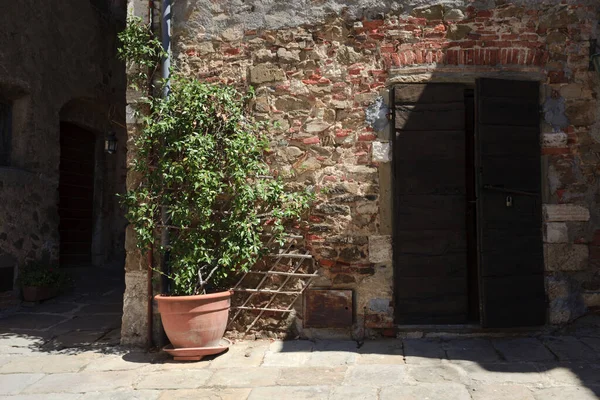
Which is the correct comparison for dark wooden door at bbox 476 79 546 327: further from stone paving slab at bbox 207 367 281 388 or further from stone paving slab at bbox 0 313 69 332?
stone paving slab at bbox 0 313 69 332

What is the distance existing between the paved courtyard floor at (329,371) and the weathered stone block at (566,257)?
557 mm

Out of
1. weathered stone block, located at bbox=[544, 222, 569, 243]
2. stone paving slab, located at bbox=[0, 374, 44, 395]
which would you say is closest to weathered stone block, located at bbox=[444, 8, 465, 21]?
weathered stone block, located at bbox=[544, 222, 569, 243]

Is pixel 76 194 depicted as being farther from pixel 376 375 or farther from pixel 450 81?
pixel 376 375

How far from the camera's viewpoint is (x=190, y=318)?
4078 millimetres

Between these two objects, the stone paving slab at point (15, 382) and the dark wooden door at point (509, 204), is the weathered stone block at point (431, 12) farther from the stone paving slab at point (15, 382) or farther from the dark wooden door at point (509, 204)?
the stone paving slab at point (15, 382)

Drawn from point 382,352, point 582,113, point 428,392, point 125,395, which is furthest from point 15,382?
point 582,113

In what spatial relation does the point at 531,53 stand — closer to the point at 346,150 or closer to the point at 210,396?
the point at 346,150

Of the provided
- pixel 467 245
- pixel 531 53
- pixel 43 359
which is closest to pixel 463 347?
pixel 467 245

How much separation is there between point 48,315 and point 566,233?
5454mm

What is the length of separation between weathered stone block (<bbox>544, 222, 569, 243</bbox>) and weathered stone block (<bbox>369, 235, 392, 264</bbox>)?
137cm

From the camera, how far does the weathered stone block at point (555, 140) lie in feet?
14.9

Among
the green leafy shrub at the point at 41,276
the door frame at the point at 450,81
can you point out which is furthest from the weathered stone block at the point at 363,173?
the green leafy shrub at the point at 41,276

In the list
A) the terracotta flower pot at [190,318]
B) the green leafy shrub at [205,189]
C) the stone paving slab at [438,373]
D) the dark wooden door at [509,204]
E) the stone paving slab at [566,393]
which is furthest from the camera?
the dark wooden door at [509,204]

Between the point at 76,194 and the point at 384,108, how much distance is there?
18.1ft
